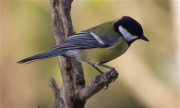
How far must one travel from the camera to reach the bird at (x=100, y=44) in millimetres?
1830

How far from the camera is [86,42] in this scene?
1.91 metres

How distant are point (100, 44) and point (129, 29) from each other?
340mm

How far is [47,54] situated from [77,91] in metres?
0.61

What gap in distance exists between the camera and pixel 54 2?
6.82ft

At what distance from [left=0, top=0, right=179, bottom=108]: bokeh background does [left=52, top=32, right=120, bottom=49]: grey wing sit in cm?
139

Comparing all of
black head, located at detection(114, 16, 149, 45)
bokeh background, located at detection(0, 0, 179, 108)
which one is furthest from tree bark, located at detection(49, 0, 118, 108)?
bokeh background, located at detection(0, 0, 179, 108)

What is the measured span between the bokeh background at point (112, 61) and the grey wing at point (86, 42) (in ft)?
4.55

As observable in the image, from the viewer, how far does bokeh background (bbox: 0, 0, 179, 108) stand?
10.9 feet

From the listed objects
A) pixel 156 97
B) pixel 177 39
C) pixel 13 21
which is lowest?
pixel 156 97

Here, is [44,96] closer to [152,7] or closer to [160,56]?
[160,56]

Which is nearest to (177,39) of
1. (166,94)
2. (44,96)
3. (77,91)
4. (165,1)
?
(165,1)

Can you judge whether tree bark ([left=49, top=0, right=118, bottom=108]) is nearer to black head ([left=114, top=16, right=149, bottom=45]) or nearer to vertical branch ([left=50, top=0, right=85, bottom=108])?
vertical branch ([left=50, top=0, right=85, bottom=108])

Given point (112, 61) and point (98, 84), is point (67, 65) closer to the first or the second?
point (98, 84)

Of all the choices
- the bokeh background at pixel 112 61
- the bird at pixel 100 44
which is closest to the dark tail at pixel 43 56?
the bird at pixel 100 44
